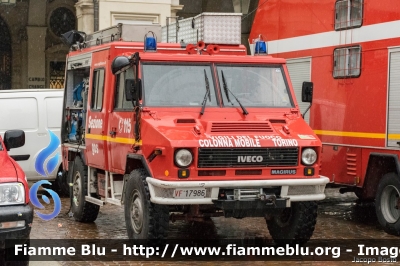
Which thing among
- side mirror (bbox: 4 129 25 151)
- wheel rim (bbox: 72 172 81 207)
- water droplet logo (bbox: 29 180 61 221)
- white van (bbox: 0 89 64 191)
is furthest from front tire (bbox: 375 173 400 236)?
white van (bbox: 0 89 64 191)

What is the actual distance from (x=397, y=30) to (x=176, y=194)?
4.13 meters

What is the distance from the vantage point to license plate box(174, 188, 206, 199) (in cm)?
914

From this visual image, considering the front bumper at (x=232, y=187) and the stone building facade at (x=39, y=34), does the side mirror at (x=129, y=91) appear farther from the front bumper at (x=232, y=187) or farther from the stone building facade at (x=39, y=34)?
the stone building facade at (x=39, y=34)

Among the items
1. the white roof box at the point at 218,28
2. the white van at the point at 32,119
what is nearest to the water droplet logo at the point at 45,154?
the white van at the point at 32,119

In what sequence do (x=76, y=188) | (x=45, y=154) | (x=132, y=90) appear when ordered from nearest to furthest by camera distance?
(x=132, y=90) → (x=76, y=188) → (x=45, y=154)

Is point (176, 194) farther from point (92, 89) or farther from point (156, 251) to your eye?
point (92, 89)

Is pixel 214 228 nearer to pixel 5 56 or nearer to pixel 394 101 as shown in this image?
pixel 394 101

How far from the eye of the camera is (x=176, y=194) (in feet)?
30.0

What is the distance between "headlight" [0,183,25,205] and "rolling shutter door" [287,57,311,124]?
6269 mm

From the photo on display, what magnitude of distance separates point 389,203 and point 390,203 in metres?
0.01

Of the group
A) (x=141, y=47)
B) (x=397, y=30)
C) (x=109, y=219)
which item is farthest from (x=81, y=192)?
(x=397, y=30)

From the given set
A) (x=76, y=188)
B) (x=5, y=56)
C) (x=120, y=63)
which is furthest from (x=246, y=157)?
(x=5, y=56)

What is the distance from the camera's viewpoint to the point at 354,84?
39.8 ft

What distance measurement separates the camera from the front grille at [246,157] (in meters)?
9.27
